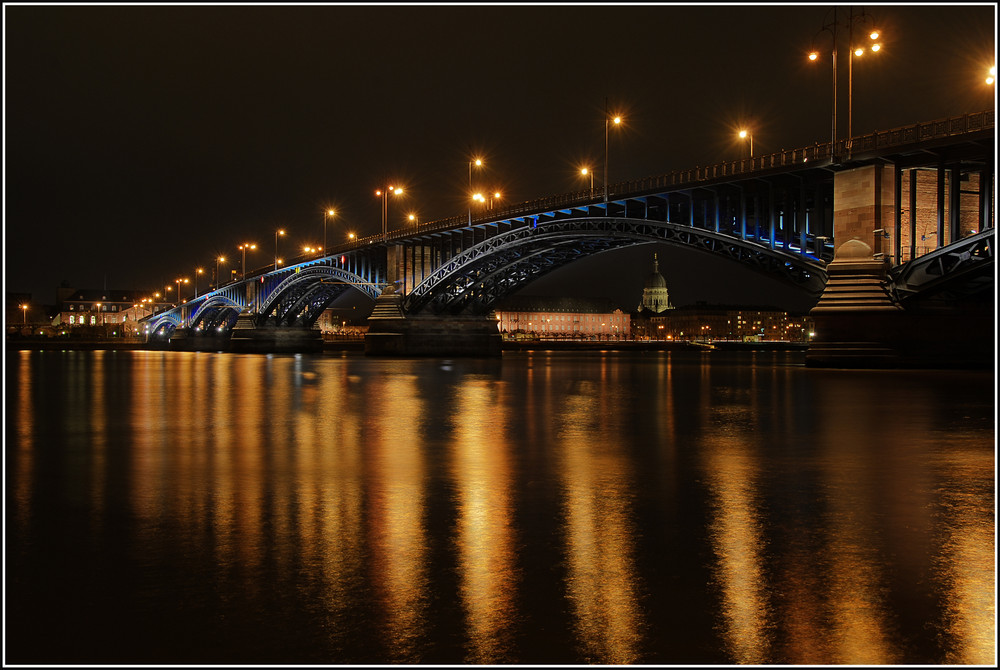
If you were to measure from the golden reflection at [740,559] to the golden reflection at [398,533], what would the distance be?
5.89ft

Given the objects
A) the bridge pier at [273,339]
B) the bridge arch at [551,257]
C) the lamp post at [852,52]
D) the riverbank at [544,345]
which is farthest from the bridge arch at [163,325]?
the lamp post at [852,52]

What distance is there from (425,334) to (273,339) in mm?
36721

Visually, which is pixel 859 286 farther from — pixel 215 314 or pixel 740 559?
pixel 215 314

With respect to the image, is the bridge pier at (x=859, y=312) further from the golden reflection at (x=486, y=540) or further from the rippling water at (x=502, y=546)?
the golden reflection at (x=486, y=540)

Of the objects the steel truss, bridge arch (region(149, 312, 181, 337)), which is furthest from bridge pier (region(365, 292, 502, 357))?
bridge arch (region(149, 312, 181, 337))

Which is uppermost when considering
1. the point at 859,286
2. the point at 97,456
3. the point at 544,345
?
the point at 859,286

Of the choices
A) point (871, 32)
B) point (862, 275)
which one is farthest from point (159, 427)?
point (871, 32)

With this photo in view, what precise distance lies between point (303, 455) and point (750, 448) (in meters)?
6.45

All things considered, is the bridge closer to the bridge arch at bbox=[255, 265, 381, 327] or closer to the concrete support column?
the concrete support column

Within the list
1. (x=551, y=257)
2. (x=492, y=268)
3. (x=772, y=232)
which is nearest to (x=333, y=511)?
(x=772, y=232)

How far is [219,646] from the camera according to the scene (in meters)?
4.56

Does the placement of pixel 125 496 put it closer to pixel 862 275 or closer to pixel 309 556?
pixel 309 556

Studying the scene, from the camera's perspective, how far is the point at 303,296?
10138 centimetres

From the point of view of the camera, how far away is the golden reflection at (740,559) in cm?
472
